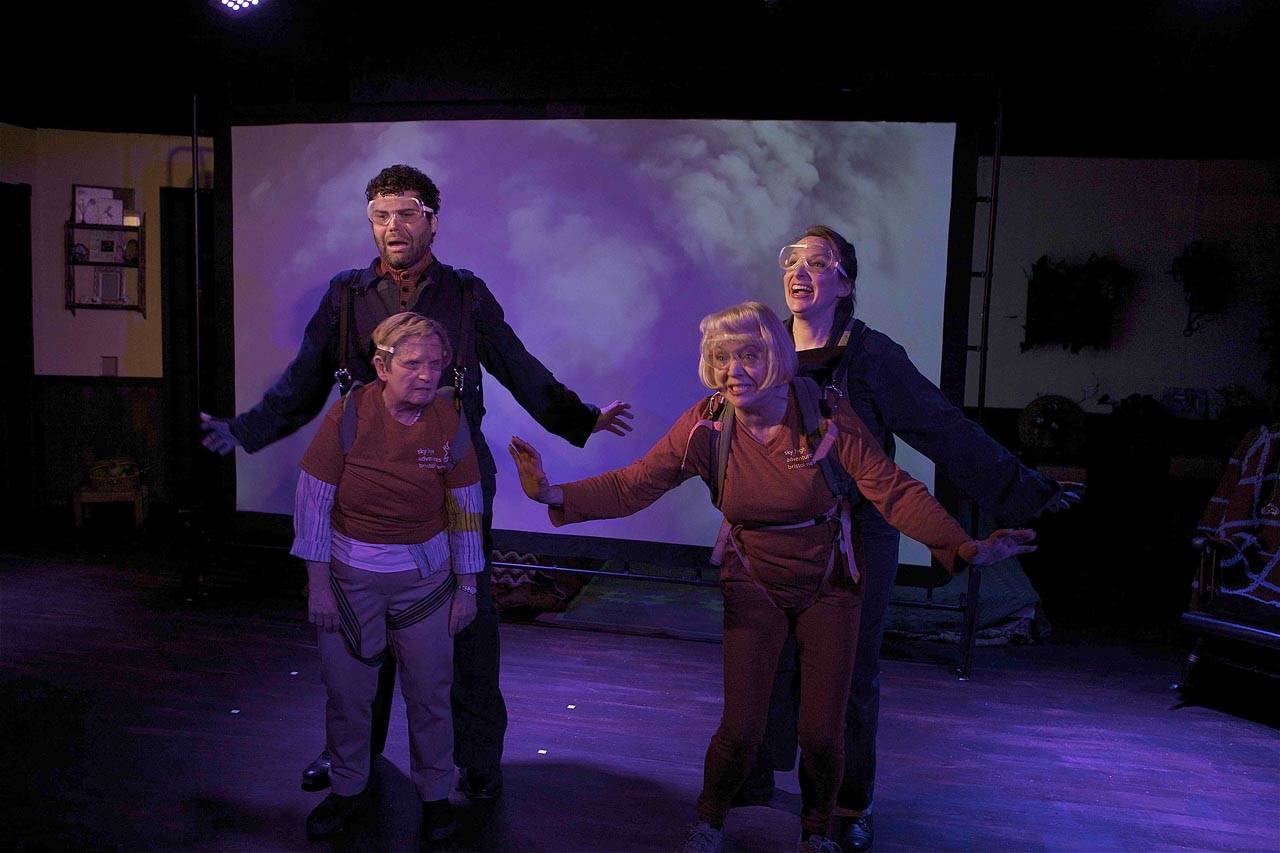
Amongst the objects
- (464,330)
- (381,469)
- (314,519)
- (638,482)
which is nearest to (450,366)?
(464,330)

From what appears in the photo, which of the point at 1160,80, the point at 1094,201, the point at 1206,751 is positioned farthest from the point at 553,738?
the point at 1094,201

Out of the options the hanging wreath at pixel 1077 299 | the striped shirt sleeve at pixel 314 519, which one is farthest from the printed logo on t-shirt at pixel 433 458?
the hanging wreath at pixel 1077 299

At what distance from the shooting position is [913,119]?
12.7 feet

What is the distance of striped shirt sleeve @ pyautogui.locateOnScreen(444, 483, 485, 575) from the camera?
2479mm

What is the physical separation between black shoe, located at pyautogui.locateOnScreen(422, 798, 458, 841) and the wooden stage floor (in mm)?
57

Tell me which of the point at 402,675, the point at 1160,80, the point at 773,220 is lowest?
the point at 402,675

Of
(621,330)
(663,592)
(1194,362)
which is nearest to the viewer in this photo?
(621,330)

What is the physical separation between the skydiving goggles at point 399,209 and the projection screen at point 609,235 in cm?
173

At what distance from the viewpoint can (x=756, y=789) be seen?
8.87 ft

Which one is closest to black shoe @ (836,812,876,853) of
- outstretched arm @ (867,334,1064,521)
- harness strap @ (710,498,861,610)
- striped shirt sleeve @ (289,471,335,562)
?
harness strap @ (710,498,861,610)

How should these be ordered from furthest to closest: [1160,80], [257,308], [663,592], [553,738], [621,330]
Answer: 1. [1160,80]
2. [663,592]
3. [257,308]
4. [621,330]
5. [553,738]

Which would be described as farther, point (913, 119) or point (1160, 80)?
point (1160, 80)

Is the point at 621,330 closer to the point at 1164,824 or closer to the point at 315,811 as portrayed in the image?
the point at 315,811

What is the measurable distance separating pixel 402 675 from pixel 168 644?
209 centimetres
